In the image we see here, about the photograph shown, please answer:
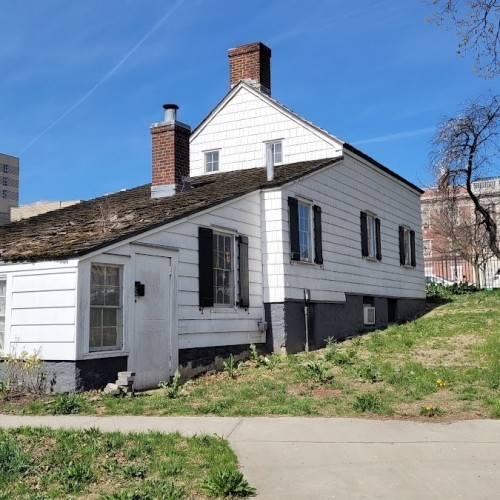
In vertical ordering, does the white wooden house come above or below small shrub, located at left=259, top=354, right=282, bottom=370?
above

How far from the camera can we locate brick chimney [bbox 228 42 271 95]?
19.6 metres

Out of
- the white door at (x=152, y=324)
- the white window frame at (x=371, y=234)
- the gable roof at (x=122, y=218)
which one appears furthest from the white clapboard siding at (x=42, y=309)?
the white window frame at (x=371, y=234)

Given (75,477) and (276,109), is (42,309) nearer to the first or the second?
(75,477)

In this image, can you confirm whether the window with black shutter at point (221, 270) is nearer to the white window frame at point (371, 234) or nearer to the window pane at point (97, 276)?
the window pane at point (97, 276)

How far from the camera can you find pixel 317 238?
1575 centimetres

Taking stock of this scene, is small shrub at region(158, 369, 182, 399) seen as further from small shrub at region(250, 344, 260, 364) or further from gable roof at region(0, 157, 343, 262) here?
gable roof at region(0, 157, 343, 262)

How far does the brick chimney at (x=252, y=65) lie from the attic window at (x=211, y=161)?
230 centimetres

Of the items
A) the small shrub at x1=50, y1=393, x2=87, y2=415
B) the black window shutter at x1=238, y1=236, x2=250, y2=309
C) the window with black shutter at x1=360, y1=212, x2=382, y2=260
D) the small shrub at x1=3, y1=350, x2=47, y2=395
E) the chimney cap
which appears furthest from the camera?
the window with black shutter at x1=360, y1=212, x2=382, y2=260

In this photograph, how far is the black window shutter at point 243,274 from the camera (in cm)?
1349

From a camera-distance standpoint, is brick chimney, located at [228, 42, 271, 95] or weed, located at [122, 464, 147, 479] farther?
brick chimney, located at [228, 42, 271, 95]

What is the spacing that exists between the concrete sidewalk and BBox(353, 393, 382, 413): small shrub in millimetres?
527

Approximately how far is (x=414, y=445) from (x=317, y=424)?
4.44ft

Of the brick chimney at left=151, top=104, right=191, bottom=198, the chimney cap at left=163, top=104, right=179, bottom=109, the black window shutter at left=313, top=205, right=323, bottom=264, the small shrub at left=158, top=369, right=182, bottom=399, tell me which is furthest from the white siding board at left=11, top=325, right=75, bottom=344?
the chimney cap at left=163, top=104, right=179, bottom=109

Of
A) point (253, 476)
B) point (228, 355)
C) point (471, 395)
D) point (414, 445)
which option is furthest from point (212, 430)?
point (228, 355)
